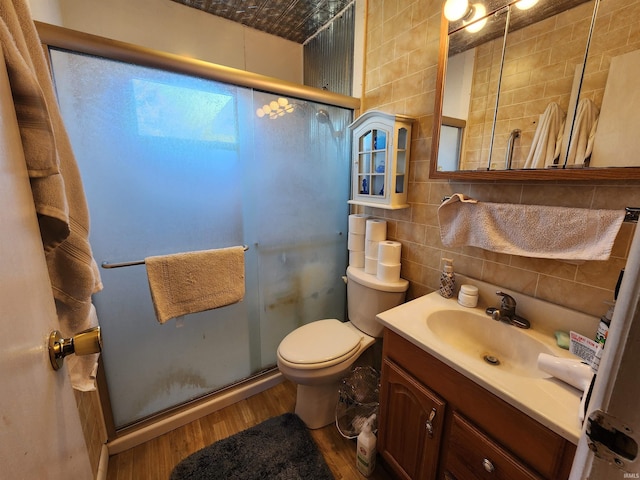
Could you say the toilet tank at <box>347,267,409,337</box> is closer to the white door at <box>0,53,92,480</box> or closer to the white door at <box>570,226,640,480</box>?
the white door at <box>570,226,640,480</box>

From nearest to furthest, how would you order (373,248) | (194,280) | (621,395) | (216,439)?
1. (621,395)
2. (194,280)
3. (216,439)
4. (373,248)

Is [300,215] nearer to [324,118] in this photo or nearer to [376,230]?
[376,230]

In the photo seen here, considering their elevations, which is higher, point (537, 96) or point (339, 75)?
point (339, 75)

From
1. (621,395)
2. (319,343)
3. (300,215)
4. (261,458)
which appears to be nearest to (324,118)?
(300,215)

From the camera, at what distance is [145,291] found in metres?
1.37

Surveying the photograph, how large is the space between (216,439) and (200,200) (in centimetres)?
127

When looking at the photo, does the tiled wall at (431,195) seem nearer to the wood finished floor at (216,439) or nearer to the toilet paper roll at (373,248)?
the toilet paper roll at (373,248)

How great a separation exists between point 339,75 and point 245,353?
1931mm

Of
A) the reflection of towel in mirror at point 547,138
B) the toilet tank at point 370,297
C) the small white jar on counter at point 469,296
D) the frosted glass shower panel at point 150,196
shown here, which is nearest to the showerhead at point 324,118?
the frosted glass shower panel at point 150,196

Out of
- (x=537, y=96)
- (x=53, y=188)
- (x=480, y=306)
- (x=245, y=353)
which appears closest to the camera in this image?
(x=53, y=188)

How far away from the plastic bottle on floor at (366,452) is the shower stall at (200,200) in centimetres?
79

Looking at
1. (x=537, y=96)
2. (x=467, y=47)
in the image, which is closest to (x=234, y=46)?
(x=467, y=47)

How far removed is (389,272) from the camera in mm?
1487

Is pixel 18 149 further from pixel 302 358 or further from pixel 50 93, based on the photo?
pixel 302 358
